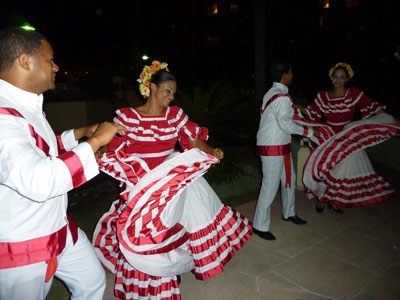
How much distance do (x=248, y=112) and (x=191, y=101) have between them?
1.29 meters

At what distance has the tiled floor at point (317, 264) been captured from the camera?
104 inches

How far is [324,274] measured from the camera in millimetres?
2885

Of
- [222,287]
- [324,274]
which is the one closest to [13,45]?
[222,287]

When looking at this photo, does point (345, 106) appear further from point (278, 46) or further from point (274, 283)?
point (278, 46)

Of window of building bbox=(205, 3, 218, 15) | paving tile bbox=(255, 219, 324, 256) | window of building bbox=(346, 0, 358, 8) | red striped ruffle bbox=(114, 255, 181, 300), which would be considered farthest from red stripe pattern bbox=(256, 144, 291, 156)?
window of building bbox=(205, 3, 218, 15)

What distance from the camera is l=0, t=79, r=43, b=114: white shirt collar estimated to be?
144cm

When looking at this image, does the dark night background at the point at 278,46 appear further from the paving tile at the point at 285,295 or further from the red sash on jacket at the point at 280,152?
the paving tile at the point at 285,295

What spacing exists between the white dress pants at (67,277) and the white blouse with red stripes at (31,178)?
2.4 inches

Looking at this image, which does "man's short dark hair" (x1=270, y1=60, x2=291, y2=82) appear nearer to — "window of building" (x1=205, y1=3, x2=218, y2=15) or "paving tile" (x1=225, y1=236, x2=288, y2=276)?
"paving tile" (x1=225, y1=236, x2=288, y2=276)

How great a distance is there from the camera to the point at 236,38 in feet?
60.8

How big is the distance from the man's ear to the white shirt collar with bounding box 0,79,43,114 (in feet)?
0.36

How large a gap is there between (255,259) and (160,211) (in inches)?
60.1

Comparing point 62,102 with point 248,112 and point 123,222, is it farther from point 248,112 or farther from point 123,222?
point 123,222

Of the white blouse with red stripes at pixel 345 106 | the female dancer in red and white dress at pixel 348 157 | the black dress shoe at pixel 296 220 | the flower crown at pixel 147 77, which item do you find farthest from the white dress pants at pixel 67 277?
the white blouse with red stripes at pixel 345 106
